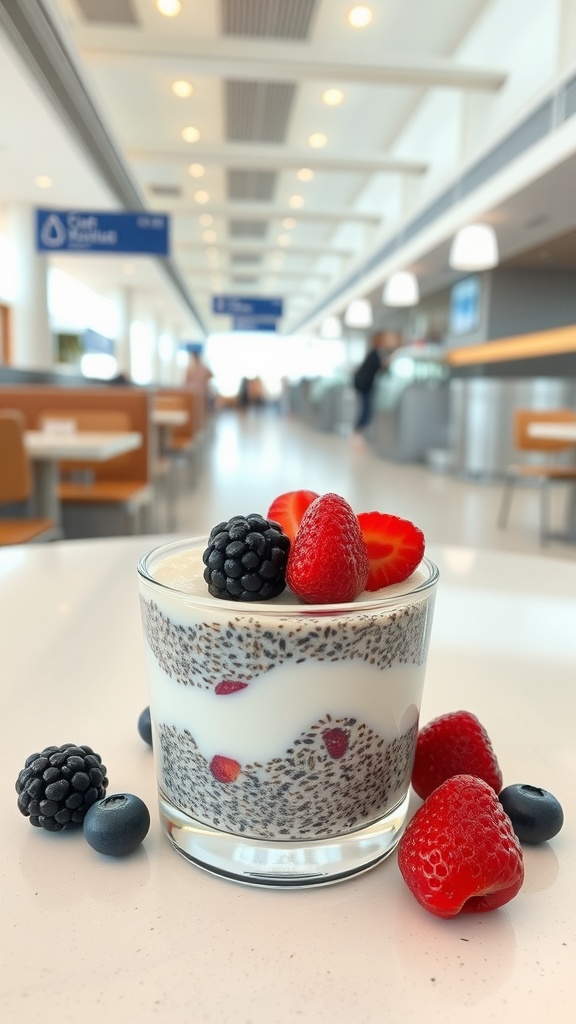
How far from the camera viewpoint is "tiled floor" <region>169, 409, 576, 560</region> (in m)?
5.31

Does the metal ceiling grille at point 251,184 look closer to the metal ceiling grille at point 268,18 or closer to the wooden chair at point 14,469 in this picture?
the metal ceiling grille at point 268,18

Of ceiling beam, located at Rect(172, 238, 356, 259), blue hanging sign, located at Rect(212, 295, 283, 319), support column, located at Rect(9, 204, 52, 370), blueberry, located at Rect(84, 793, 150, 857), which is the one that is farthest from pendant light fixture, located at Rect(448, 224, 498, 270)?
blue hanging sign, located at Rect(212, 295, 283, 319)

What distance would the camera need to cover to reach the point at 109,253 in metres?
8.45

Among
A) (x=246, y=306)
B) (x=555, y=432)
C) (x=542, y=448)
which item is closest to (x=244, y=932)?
(x=555, y=432)

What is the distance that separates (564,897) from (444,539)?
469 cm

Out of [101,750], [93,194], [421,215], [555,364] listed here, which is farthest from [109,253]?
[101,750]

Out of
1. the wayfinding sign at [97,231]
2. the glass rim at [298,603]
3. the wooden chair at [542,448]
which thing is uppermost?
the wayfinding sign at [97,231]

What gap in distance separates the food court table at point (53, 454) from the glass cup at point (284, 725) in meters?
2.57

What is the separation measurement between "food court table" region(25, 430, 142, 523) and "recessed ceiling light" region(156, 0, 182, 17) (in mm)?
4944

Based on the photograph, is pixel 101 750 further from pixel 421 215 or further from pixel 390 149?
pixel 390 149

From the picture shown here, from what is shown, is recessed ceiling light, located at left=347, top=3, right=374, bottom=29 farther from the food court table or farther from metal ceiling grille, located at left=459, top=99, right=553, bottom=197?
the food court table

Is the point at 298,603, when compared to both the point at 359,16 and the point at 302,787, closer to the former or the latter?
the point at 302,787

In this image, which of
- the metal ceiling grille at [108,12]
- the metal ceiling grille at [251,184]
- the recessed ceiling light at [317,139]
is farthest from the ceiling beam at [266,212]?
the metal ceiling grille at [108,12]

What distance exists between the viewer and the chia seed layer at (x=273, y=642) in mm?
374
